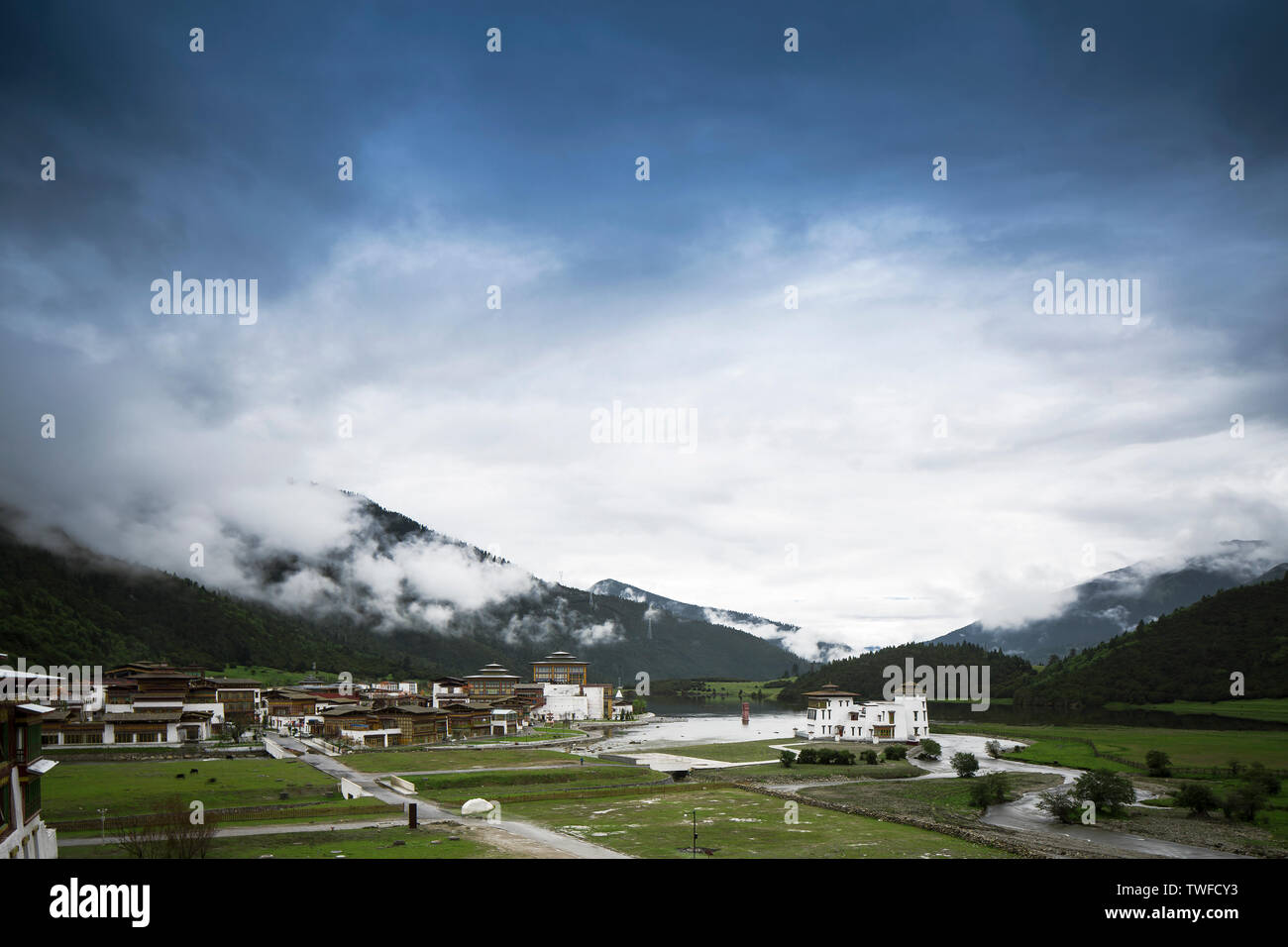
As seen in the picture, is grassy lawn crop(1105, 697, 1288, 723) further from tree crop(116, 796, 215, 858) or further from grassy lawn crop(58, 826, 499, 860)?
tree crop(116, 796, 215, 858)

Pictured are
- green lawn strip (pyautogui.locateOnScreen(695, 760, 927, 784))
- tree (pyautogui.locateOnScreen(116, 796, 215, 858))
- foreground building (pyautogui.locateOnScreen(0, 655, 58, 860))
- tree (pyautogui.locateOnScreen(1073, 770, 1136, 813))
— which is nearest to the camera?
foreground building (pyautogui.locateOnScreen(0, 655, 58, 860))

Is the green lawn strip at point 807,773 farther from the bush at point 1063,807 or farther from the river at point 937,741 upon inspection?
the bush at point 1063,807

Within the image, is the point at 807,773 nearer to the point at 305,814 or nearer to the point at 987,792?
the point at 987,792

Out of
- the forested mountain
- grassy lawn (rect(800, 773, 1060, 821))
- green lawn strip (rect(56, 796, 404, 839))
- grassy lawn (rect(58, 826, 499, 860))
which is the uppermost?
grassy lawn (rect(58, 826, 499, 860))

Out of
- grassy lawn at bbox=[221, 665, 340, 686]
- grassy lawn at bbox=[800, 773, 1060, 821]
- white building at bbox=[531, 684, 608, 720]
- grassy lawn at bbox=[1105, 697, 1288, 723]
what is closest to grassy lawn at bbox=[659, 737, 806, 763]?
grassy lawn at bbox=[800, 773, 1060, 821]

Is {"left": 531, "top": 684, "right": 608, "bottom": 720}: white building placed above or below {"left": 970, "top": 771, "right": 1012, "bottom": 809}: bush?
below

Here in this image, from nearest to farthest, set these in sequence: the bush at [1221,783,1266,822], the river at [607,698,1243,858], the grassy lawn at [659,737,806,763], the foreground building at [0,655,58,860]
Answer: the foreground building at [0,655,58,860]
the river at [607,698,1243,858]
the bush at [1221,783,1266,822]
the grassy lawn at [659,737,806,763]

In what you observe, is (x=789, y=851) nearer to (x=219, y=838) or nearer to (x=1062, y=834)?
(x=1062, y=834)
